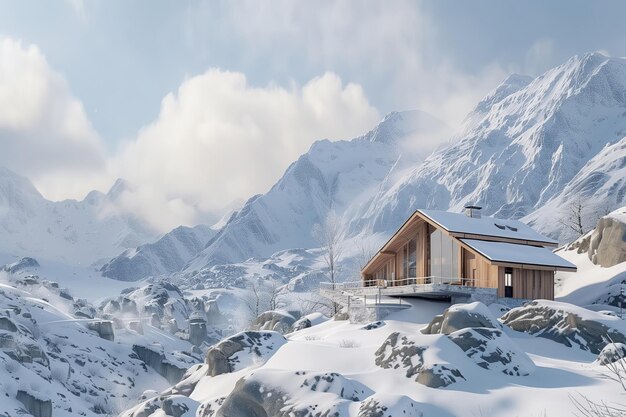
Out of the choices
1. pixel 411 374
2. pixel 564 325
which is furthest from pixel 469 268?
pixel 411 374

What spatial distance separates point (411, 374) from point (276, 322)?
24.6 m

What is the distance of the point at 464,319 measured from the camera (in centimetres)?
2752

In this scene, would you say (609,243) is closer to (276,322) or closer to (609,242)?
(609,242)

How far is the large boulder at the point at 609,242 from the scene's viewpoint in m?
43.6

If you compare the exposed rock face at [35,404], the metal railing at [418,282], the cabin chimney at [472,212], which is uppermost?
the cabin chimney at [472,212]

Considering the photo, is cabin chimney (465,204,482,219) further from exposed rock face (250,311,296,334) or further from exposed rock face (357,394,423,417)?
exposed rock face (357,394,423,417)

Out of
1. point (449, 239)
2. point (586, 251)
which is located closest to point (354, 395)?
point (449, 239)

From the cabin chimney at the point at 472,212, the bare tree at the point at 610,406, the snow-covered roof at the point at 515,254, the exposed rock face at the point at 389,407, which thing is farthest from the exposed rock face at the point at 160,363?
the bare tree at the point at 610,406

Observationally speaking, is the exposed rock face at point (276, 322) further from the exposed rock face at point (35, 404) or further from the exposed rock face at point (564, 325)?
the exposed rock face at point (564, 325)

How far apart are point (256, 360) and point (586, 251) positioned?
108 ft

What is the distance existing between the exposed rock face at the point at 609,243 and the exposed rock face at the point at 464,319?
64.9 ft

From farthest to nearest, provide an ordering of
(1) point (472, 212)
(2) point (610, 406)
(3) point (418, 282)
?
(1) point (472, 212), (3) point (418, 282), (2) point (610, 406)

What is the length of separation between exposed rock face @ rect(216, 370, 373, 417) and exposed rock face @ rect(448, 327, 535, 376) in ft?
15.4

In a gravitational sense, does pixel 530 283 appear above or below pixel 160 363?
above
